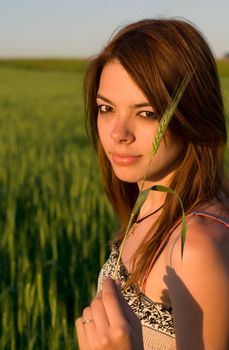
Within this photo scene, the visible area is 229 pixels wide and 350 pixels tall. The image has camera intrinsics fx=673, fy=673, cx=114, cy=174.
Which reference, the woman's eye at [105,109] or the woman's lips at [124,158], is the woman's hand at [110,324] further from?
the woman's eye at [105,109]

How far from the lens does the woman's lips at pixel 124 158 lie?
4.25 feet

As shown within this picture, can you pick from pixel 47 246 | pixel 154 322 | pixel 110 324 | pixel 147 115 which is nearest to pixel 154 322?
pixel 154 322

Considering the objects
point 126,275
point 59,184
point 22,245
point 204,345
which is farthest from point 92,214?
point 204,345

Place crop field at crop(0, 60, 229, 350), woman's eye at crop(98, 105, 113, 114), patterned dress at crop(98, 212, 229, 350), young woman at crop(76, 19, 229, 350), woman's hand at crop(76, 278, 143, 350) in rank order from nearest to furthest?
woman's hand at crop(76, 278, 143, 350) < young woman at crop(76, 19, 229, 350) < patterned dress at crop(98, 212, 229, 350) < woman's eye at crop(98, 105, 113, 114) < crop field at crop(0, 60, 229, 350)

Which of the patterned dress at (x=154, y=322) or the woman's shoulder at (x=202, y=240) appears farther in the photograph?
the patterned dress at (x=154, y=322)

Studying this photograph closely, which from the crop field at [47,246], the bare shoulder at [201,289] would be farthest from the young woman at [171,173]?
the crop field at [47,246]

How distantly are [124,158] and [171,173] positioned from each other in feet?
0.41

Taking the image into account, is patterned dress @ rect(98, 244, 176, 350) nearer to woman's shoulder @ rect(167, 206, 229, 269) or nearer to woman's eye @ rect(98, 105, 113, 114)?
woman's shoulder @ rect(167, 206, 229, 269)

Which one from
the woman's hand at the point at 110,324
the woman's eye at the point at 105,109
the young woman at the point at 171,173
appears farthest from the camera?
the woman's eye at the point at 105,109

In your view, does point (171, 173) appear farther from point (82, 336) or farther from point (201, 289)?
point (82, 336)

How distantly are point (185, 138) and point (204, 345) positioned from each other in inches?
17.1

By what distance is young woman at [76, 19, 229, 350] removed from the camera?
1102 mm

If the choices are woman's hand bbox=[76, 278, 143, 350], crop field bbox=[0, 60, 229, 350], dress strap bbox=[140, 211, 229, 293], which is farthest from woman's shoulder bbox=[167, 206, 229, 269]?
crop field bbox=[0, 60, 229, 350]

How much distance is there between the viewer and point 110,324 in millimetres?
1002
